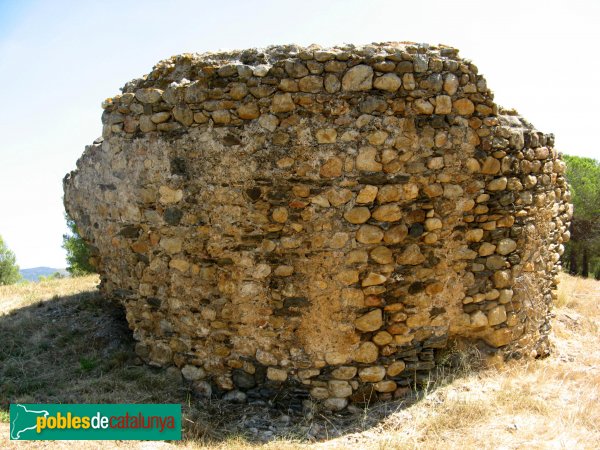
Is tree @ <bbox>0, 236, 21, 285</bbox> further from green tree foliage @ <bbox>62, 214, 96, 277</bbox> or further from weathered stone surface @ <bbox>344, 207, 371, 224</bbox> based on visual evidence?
weathered stone surface @ <bbox>344, 207, 371, 224</bbox>

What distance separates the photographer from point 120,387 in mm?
4562

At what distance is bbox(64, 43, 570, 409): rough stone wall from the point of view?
166 inches

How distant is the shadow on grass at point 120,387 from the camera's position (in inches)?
165

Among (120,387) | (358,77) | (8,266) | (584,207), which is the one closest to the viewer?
(358,77)

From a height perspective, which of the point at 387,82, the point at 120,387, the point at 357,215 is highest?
the point at 387,82

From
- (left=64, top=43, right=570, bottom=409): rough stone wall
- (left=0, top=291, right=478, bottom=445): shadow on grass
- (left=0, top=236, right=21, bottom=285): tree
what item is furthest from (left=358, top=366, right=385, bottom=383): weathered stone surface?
(left=0, top=236, right=21, bottom=285): tree

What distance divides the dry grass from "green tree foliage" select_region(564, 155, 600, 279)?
11.6 metres

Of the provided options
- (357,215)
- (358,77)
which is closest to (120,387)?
(357,215)

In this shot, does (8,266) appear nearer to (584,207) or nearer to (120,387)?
(120,387)

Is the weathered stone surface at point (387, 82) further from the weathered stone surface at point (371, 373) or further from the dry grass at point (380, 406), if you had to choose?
the dry grass at point (380, 406)

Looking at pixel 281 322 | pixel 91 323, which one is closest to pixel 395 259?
pixel 281 322

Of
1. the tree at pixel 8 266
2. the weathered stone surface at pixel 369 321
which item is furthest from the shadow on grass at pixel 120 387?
the tree at pixel 8 266

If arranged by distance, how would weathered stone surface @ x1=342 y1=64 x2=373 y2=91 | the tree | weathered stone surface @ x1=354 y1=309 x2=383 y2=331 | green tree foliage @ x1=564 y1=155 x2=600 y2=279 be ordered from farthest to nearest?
the tree → green tree foliage @ x1=564 y1=155 x2=600 y2=279 → weathered stone surface @ x1=354 y1=309 x2=383 y2=331 → weathered stone surface @ x1=342 y1=64 x2=373 y2=91

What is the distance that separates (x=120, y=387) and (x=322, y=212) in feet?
8.22
